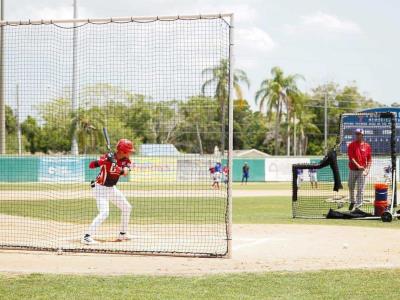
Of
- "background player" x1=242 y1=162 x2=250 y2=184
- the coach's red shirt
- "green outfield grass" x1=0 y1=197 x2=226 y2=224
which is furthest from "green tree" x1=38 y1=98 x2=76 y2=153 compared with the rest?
"background player" x1=242 y1=162 x2=250 y2=184

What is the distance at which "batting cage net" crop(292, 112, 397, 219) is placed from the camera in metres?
17.0

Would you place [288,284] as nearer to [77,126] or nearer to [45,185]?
[77,126]

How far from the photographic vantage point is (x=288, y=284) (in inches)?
320

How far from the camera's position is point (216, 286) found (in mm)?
→ 8000

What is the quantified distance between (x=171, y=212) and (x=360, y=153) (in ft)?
19.8

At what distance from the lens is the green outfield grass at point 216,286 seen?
745cm

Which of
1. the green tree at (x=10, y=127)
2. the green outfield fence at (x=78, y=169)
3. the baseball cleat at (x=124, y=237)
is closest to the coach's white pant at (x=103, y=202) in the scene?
the baseball cleat at (x=124, y=237)

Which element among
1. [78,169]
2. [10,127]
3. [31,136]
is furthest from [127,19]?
[78,169]

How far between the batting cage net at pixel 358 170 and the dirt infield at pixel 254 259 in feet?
12.9

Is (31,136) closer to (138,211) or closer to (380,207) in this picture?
(138,211)

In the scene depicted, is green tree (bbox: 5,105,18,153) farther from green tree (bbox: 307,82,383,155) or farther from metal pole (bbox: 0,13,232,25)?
green tree (bbox: 307,82,383,155)

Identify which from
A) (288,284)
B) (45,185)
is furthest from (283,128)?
(288,284)

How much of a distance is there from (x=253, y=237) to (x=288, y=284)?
5.05 m

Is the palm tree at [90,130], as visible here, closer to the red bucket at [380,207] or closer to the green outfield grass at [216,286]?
the red bucket at [380,207]
